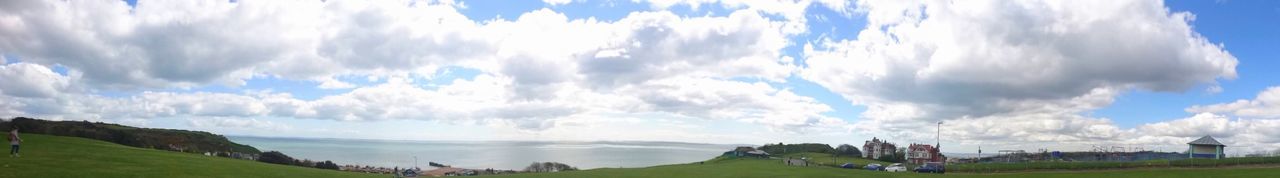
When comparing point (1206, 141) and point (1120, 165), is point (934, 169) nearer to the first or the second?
point (1120, 165)

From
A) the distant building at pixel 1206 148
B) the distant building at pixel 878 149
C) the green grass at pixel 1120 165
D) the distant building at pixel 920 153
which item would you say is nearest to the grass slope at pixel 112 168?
the green grass at pixel 1120 165

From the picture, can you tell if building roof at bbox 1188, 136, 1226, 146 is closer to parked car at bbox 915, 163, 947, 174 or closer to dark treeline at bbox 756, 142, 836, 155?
parked car at bbox 915, 163, 947, 174

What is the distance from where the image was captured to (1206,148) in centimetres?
5588

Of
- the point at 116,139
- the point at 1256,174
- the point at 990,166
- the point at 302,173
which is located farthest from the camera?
the point at 116,139

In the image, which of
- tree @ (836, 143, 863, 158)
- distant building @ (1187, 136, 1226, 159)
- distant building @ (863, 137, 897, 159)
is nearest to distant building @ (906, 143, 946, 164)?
distant building @ (863, 137, 897, 159)

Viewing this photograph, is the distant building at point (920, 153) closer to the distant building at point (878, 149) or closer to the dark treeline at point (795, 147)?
the distant building at point (878, 149)

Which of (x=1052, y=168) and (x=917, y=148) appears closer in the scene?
(x=1052, y=168)

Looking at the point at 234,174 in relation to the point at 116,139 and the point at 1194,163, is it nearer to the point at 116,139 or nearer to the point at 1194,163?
the point at 116,139

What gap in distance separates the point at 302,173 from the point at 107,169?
7340 mm

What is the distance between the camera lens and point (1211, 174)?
A: 37656mm

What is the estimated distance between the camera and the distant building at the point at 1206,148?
54.8 metres

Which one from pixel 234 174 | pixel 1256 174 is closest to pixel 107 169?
pixel 234 174

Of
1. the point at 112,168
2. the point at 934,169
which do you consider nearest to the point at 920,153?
the point at 934,169

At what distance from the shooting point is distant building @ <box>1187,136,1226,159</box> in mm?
54844
